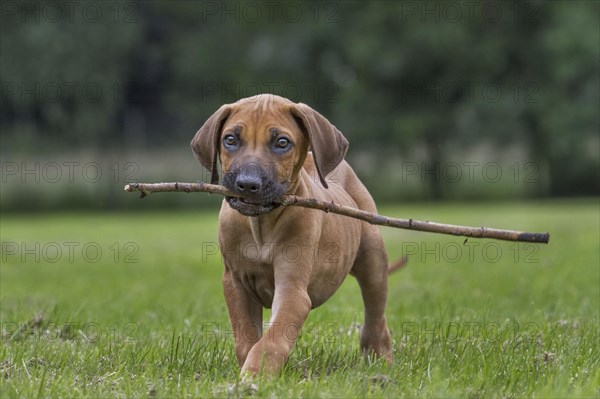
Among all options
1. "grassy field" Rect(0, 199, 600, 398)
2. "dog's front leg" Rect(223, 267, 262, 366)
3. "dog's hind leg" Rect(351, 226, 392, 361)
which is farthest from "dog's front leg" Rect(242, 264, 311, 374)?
"dog's hind leg" Rect(351, 226, 392, 361)

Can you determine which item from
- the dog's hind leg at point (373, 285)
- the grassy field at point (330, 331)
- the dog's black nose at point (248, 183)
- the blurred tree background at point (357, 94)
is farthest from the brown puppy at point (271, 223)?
the blurred tree background at point (357, 94)

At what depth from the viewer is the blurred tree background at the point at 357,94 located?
34.2 metres

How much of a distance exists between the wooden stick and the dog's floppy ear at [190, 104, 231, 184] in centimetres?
37

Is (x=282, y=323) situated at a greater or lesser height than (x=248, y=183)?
lesser

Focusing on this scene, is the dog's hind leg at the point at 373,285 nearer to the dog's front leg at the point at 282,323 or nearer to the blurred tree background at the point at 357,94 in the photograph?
the dog's front leg at the point at 282,323

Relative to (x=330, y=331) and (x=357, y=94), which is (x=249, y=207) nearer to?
(x=330, y=331)

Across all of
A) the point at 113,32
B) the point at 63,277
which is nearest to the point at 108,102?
the point at 113,32

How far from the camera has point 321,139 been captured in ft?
16.6

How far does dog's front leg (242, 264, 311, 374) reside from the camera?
450 centimetres

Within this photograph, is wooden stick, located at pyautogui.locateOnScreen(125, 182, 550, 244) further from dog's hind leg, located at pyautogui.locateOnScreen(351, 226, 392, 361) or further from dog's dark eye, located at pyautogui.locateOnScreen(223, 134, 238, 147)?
dog's hind leg, located at pyautogui.locateOnScreen(351, 226, 392, 361)

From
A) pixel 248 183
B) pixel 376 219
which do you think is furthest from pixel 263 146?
pixel 376 219

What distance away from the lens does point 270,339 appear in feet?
15.0

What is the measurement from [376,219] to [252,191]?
0.63 metres

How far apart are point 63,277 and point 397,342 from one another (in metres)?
7.24
